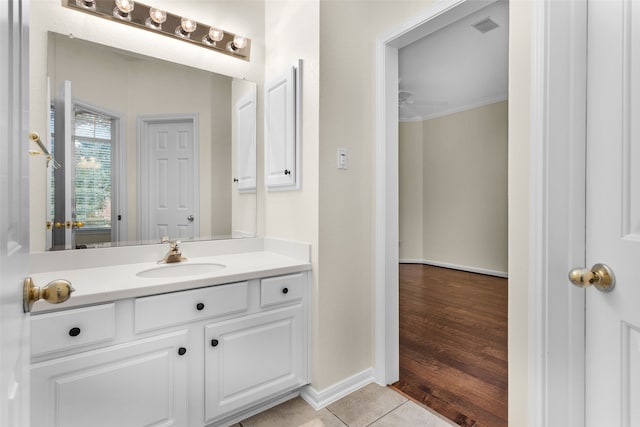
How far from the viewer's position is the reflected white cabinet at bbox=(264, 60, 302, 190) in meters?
1.87

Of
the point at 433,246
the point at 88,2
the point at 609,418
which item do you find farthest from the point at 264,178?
the point at 433,246

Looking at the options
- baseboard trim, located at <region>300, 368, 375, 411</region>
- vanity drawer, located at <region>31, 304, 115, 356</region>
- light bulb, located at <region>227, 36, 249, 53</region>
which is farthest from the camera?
light bulb, located at <region>227, 36, 249, 53</region>

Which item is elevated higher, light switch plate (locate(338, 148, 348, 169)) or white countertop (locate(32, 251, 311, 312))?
light switch plate (locate(338, 148, 348, 169))

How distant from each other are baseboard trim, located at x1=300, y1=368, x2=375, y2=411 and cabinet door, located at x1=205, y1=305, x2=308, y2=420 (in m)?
0.09

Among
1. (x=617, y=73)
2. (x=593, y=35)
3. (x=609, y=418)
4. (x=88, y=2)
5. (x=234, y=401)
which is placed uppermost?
(x=88, y=2)

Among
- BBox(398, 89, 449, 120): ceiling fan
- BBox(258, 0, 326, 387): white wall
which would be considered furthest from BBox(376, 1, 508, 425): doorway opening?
BBox(258, 0, 326, 387): white wall

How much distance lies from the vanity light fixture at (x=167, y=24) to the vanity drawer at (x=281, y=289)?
1478mm

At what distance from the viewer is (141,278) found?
139cm

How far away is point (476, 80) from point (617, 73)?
11.4ft

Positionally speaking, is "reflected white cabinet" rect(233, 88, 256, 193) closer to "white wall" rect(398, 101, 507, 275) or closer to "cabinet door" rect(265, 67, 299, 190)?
"cabinet door" rect(265, 67, 299, 190)

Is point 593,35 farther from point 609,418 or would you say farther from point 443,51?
point 443,51

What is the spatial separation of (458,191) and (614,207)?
4.51 metres

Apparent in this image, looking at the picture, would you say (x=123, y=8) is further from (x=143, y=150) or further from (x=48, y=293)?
(x=48, y=293)

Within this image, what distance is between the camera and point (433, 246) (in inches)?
220
